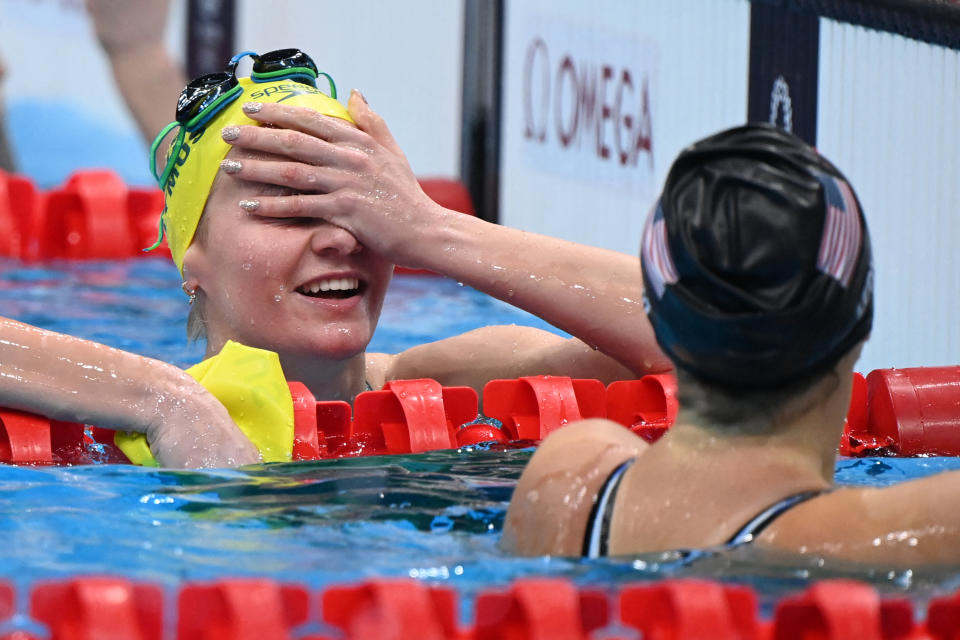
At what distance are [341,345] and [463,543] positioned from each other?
3.14 feet

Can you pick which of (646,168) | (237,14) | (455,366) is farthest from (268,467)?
(237,14)

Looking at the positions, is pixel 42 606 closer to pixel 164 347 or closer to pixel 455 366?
pixel 455 366

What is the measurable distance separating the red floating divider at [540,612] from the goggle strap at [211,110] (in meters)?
1.67

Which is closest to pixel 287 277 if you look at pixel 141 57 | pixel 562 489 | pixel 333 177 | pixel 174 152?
pixel 333 177

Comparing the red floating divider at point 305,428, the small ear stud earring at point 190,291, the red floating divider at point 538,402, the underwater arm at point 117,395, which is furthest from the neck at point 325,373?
the underwater arm at point 117,395

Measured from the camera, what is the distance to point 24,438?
2.48m

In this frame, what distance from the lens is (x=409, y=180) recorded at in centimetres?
282

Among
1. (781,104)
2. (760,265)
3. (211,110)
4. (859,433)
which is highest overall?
A: (781,104)

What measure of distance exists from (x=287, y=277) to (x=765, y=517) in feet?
4.73

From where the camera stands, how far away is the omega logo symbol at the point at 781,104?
171 inches

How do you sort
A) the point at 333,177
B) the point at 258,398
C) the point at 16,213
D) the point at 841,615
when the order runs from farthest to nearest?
1. the point at 16,213
2. the point at 333,177
3. the point at 258,398
4. the point at 841,615

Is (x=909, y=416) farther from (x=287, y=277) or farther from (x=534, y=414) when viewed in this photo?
(x=287, y=277)

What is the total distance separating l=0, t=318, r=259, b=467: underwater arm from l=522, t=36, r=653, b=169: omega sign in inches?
129

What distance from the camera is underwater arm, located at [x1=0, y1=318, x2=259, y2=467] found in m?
2.36
